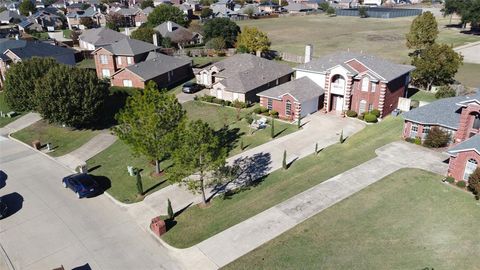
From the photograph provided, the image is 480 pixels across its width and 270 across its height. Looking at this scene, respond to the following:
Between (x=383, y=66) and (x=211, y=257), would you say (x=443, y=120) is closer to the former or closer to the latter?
(x=383, y=66)

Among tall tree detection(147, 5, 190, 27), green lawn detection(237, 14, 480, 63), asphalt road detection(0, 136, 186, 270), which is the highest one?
tall tree detection(147, 5, 190, 27)

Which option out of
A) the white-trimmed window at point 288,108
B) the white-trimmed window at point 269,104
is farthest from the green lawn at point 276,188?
the white-trimmed window at point 269,104

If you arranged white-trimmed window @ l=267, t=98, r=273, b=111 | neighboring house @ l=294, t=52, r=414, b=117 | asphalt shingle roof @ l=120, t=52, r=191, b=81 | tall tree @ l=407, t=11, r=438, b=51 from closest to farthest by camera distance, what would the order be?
neighboring house @ l=294, t=52, r=414, b=117 < white-trimmed window @ l=267, t=98, r=273, b=111 < asphalt shingle roof @ l=120, t=52, r=191, b=81 < tall tree @ l=407, t=11, r=438, b=51

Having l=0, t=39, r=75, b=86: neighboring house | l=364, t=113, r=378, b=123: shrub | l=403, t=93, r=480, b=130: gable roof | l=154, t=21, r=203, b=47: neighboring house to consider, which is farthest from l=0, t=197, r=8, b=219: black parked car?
l=154, t=21, r=203, b=47: neighboring house

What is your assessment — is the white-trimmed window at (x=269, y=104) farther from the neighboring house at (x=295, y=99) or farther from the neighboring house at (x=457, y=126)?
the neighboring house at (x=457, y=126)

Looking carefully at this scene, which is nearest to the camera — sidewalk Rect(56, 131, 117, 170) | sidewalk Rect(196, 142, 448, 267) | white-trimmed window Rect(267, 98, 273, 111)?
sidewalk Rect(196, 142, 448, 267)

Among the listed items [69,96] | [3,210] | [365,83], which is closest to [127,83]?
[69,96]

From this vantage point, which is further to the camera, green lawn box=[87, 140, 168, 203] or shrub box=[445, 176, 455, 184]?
green lawn box=[87, 140, 168, 203]

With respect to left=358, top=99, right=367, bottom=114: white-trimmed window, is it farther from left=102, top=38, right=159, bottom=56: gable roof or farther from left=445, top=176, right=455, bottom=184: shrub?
left=102, top=38, right=159, bottom=56: gable roof
